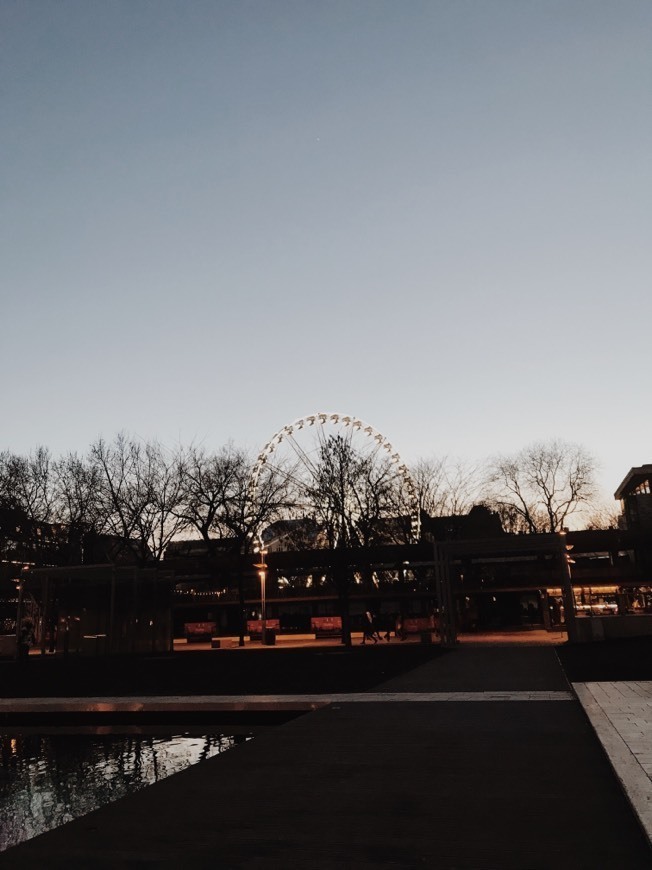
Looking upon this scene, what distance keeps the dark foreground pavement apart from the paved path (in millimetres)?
143

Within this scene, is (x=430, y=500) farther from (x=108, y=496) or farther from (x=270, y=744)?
(x=270, y=744)

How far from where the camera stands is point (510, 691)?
1408 centimetres

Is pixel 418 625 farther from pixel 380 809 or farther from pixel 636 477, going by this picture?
pixel 636 477

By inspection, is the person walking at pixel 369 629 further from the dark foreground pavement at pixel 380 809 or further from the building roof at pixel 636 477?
the building roof at pixel 636 477

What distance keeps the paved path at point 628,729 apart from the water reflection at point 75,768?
483 cm

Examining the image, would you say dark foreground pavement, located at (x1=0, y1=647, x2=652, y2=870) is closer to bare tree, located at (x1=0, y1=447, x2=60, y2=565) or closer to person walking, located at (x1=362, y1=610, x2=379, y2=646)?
person walking, located at (x1=362, y1=610, x2=379, y2=646)

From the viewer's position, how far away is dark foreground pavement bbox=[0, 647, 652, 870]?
4.92 meters

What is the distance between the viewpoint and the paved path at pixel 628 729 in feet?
20.4

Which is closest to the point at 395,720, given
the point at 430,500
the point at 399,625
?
the point at 399,625

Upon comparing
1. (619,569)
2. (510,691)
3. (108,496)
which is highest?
(108,496)

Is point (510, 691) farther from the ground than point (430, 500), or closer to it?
closer to it

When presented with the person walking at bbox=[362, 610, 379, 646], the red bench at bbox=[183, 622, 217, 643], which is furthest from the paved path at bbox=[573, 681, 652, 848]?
the red bench at bbox=[183, 622, 217, 643]

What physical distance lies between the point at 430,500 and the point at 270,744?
48.8 m

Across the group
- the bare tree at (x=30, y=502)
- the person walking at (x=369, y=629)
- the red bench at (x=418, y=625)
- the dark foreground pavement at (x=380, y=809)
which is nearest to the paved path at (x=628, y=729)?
the dark foreground pavement at (x=380, y=809)
